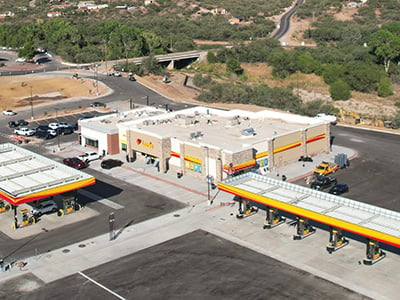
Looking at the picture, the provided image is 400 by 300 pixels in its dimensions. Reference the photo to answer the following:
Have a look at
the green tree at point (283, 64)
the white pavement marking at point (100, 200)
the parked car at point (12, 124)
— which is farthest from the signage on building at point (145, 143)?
the green tree at point (283, 64)

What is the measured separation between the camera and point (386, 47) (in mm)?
140125

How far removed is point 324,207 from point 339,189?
1317cm

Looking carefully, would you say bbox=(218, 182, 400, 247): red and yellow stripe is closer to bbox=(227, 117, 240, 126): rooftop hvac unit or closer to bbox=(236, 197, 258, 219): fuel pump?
bbox=(236, 197, 258, 219): fuel pump

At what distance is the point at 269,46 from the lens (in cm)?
16712

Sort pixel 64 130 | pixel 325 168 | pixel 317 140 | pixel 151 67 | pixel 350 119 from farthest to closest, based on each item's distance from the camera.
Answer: pixel 151 67
pixel 350 119
pixel 64 130
pixel 317 140
pixel 325 168

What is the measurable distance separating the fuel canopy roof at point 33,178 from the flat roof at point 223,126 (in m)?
13.7

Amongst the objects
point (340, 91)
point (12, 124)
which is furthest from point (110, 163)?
point (340, 91)

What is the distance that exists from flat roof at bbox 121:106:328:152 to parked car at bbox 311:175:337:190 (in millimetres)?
7615

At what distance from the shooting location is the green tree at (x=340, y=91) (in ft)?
397

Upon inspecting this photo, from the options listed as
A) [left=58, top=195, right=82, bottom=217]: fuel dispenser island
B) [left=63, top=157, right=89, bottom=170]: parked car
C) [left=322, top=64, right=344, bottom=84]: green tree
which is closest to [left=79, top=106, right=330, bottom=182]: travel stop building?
[left=63, top=157, right=89, bottom=170]: parked car

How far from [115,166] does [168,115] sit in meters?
12.8

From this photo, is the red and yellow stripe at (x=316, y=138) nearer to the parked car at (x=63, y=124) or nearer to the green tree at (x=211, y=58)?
the parked car at (x=63, y=124)

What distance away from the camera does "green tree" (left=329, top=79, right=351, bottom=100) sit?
12094 cm

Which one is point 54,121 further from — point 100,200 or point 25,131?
point 100,200
